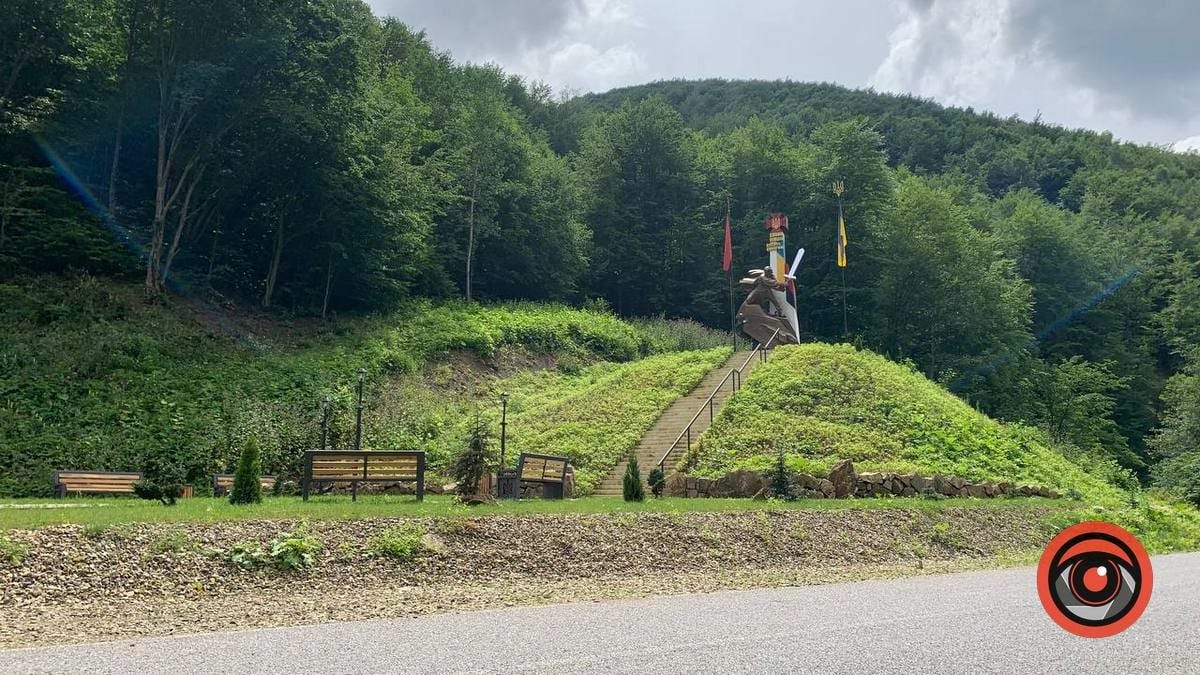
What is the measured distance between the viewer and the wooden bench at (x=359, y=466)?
520 inches

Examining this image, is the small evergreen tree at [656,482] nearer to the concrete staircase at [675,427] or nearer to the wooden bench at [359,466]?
the concrete staircase at [675,427]

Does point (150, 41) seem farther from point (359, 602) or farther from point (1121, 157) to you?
point (1121, 157)

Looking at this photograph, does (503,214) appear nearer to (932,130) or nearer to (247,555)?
(247,555)

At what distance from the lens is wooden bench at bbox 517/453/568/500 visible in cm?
1611

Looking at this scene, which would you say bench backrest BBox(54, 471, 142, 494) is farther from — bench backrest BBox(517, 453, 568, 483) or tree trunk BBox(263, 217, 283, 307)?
tree trunk BBox(263, 217, 283, 307)

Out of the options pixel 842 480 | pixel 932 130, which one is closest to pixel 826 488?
pixel 842 480

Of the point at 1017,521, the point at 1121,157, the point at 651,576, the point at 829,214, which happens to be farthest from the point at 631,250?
the point at 1121,157

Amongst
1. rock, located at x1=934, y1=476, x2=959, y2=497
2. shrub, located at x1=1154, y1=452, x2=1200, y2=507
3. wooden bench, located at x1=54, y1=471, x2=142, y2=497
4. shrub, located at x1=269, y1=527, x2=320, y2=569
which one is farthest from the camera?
shrub, located at x1=1154, y1=452, x2=1200, y2=507

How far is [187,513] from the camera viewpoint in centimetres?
1027

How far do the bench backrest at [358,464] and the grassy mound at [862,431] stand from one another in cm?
757

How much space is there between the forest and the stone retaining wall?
12299 mm

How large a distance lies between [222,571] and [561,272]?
124ft

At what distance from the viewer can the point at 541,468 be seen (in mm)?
16609

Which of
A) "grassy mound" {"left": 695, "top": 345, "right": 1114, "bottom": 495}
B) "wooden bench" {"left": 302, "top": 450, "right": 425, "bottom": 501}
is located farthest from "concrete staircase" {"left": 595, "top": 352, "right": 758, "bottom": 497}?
"wooden bench" {"left": 302, "top": 450, "right": 425, "bottom": 501}
